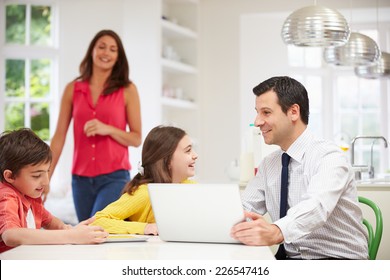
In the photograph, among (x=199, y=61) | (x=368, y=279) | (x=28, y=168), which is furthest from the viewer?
(x=199, y=61)

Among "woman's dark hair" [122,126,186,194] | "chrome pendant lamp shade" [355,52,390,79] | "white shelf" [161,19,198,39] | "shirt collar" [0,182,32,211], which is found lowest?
"shirt collar" [0,182,32,211]

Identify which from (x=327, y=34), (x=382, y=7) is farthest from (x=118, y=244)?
(x=382, y=7)

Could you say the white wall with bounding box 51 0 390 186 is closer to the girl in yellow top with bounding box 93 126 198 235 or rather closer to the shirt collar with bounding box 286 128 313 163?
the girl in yellow top with bounding box 93 126 198 235

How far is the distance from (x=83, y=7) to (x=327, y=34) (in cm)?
318

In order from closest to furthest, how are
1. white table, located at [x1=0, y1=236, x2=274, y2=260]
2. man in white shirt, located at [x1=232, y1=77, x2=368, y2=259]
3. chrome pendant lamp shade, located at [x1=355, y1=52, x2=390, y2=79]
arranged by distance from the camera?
white table, located at [x1=0, y1=236, x2=274, y2=260] < man in white shirt, located at [x1=232, y1=77, x2=368, y2=259] < chrome pendant lamp shade, located at [x1=355, y1=52, x2=390, y2=79]

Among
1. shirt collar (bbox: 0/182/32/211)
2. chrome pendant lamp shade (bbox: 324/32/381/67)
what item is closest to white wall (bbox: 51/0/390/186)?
chrome pendant lamp shade (bbox: 324/32/381/67)

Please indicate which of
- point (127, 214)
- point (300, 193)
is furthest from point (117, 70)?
point (300, 193)

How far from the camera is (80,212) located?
341 cm

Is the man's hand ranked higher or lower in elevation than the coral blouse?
lower

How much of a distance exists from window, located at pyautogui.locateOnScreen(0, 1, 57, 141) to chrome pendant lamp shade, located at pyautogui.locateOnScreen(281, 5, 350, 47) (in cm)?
312

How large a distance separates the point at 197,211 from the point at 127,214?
59cm

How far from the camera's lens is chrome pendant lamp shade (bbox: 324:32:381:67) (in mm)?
4590

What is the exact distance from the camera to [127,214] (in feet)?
7.75

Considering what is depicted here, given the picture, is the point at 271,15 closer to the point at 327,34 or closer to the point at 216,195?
the point at 327,34
